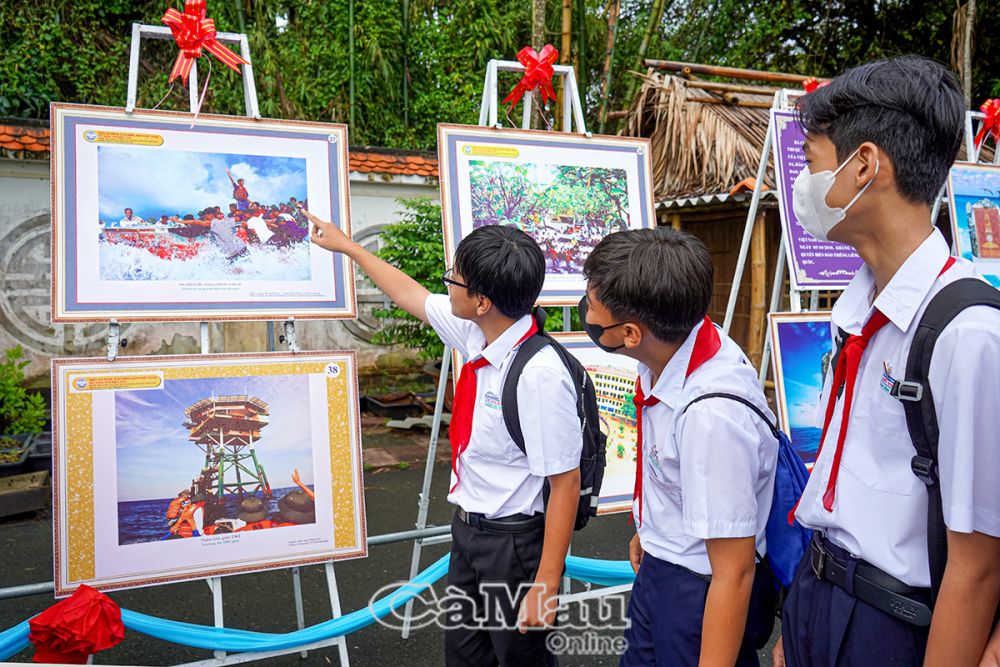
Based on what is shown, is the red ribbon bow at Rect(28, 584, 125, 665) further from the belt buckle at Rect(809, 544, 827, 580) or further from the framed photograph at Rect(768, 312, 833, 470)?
the framed photograph at Rect(768, 312, 833, 470)

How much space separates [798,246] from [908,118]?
2305mm

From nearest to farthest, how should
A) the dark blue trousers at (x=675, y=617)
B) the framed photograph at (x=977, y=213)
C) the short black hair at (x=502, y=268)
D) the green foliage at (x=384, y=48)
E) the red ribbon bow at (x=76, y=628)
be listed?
the dark blue trousers at (x=675, y=617)
the short black hair at (x=502, y=268)
the red ribbon bow at (x=76, y=628)
the framed photograph at (x=977, y=213)
the green foliage at (x=384, y=48)

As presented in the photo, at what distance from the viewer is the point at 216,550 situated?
8.15ft

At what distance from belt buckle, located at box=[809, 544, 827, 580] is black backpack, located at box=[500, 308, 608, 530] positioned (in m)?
0.68

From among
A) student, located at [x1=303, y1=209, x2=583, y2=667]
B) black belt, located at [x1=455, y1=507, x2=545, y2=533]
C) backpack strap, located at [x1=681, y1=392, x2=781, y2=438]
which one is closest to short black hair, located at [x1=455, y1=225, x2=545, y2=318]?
student, located at [x1=303, y1=209, x2=583, y2=667]

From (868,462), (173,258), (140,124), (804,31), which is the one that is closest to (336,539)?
(173,258)

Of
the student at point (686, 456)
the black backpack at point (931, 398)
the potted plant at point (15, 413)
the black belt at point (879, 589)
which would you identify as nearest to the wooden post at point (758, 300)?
the student at point (686, 456)

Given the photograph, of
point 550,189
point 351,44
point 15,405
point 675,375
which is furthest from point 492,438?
point 351,44

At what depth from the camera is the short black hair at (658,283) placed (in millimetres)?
1491

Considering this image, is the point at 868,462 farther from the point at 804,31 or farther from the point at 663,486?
the point at 804,31

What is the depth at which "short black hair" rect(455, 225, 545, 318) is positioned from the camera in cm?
195

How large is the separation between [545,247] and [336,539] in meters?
1.40

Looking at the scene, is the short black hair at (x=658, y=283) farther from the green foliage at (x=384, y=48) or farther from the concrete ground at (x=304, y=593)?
the green foliage at (x=384, y=48)

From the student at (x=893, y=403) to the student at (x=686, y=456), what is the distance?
0.46ft
